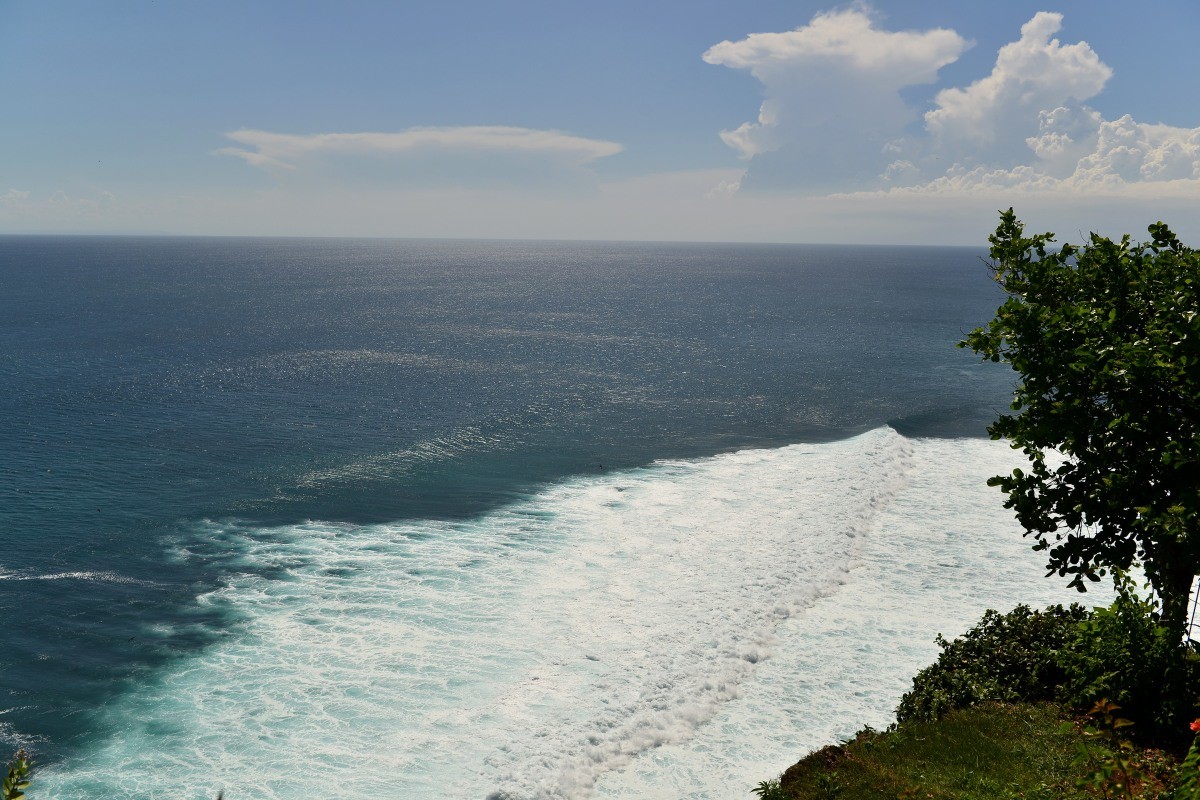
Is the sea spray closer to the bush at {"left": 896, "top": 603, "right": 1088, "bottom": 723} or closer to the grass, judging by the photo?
the grass

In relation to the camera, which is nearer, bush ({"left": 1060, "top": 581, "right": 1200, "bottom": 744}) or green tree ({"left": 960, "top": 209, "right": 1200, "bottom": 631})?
green tree ({"left": 960, "top": 209, "right": 1200, "bottom": 631})

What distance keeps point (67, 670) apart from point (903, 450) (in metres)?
47.3

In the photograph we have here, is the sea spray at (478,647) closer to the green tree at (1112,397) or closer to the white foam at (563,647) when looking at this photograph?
the white foam at (563,647)

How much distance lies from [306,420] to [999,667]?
49.7 meters

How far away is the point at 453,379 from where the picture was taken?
7500 cm

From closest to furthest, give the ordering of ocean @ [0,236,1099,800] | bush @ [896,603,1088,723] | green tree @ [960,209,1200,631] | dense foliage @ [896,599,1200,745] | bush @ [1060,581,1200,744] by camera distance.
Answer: green tree @ [960,209,1200,631] → bush @ [1060,581,1200,744] → dense foliage @ [896,599,1200,745] → bush @ [896,603,1088,723] → ocean @ [0,236,1099,800]

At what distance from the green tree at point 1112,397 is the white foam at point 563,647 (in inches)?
353

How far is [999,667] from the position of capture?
838 inches

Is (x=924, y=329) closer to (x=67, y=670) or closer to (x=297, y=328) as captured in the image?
(x=297, y=328)

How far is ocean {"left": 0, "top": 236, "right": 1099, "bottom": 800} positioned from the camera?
21.8m

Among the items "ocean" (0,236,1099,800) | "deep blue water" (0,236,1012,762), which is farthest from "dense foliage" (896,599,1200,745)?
"deep blue water" (0,236,1012,762)

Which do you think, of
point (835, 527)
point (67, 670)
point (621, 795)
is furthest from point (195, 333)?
point (621, 795)

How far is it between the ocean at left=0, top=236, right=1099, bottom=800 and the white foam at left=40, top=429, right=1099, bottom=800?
126 millimetres

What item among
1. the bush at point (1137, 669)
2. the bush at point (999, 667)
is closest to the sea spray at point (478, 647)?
the bush at point (999, 667)
